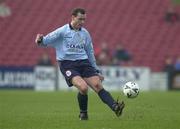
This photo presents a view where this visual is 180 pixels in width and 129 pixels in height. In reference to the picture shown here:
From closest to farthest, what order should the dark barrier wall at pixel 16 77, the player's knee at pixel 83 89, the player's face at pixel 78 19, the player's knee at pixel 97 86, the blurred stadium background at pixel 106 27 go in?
1. the player's knee at pixel 83 89
2. the player's face at pixel 78 19
3. the player's knee at pixel 97 86
4. the dark barrier wall at pixel 16 77
5. the blurred stadium background at pixel 106 27

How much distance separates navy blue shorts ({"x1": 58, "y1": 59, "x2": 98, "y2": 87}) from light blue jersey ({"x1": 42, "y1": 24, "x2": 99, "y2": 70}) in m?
0.08

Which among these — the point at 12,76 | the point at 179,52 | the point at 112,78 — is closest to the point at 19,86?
the point at 12,76

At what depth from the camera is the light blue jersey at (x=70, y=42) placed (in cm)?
1321

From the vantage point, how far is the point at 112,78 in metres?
31.9

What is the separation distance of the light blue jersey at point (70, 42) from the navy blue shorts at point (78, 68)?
0.08m

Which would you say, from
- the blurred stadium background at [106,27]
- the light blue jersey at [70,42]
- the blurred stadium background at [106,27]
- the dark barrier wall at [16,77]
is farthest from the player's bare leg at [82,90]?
the blurred stadium background at [106,27]

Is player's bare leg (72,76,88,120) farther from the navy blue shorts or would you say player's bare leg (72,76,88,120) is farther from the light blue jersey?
the light blue jersey

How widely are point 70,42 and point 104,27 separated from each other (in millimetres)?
25562

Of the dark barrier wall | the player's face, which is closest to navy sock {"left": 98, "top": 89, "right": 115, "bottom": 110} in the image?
the player's face

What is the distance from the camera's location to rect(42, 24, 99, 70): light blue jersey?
43.3 feet

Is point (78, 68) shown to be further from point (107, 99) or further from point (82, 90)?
point (107, 99)

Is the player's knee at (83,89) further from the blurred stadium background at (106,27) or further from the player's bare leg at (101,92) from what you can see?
the blurred stadium background at (106,27)

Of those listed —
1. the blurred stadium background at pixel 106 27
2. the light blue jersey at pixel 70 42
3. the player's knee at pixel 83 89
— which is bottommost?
the player's knee at pixel 83 89

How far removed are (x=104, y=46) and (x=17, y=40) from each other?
22.5 ft
